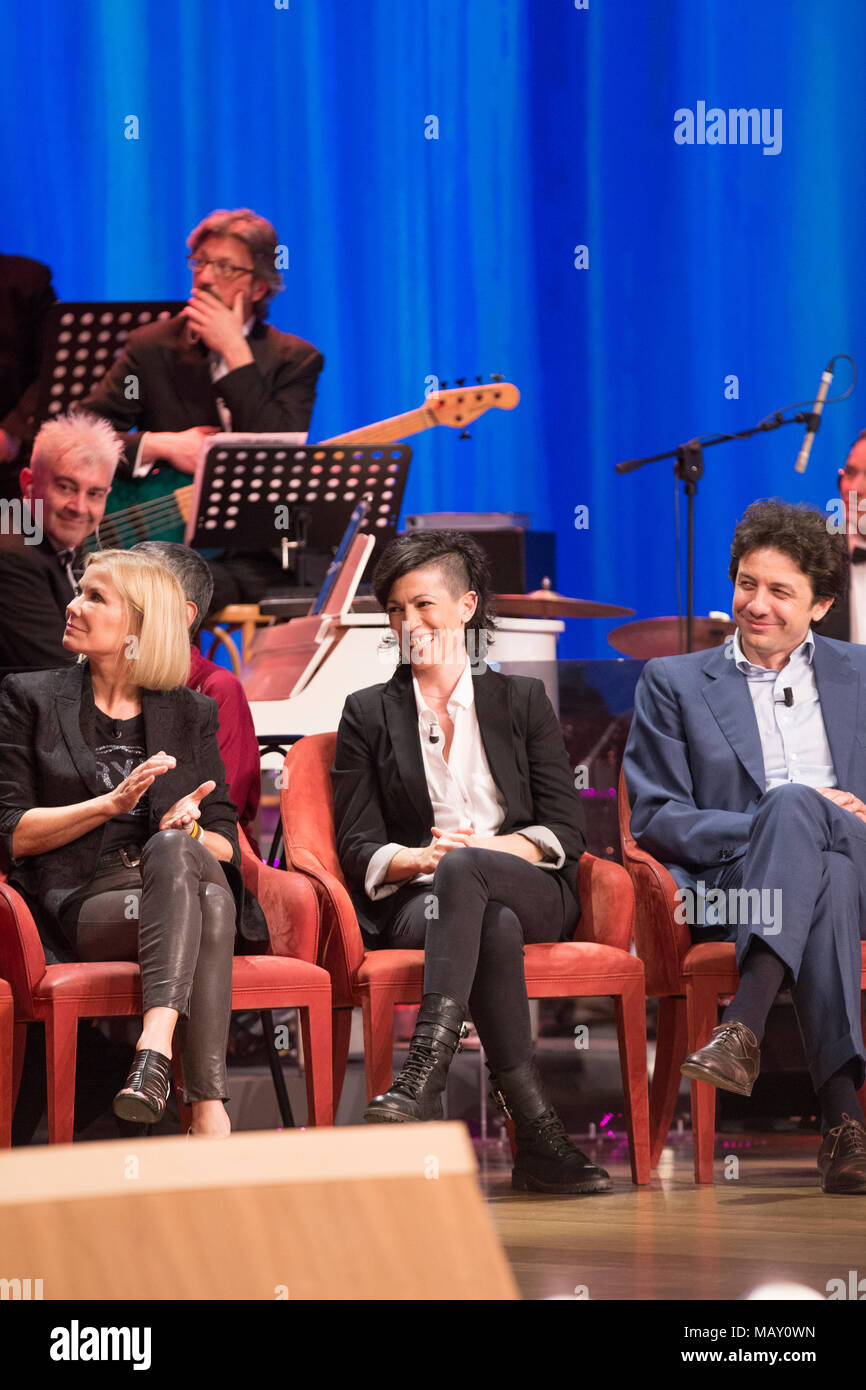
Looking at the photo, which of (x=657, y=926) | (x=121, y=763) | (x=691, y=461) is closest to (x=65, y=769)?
(x=121, y=763)

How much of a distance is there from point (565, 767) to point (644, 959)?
41 cm

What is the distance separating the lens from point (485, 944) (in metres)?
2.94

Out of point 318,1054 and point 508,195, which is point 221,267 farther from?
point 318,1054

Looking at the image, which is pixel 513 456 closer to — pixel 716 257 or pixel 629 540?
pixel 629 540

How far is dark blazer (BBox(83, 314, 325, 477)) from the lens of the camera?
15.6 ft

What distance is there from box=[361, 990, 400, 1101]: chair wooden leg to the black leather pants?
11.0 inches

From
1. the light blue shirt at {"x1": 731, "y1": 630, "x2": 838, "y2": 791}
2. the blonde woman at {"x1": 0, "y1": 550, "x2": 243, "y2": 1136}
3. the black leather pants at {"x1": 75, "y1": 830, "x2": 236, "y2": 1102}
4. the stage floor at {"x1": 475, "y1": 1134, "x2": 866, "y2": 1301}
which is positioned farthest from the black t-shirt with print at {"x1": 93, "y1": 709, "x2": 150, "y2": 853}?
the light blue shirt at {"x1": 731, "y1": 630, "x2": 838, "y2": 791}

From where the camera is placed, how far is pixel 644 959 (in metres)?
3.27

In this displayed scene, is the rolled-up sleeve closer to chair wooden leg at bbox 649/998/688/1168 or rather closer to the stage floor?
chair wooden leg at bbox 649/998/688/1168

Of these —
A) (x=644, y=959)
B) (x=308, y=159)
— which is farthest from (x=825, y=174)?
(x=644, y=959)

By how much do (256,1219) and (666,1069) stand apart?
2.45 meters

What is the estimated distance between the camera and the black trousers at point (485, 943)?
113 inches

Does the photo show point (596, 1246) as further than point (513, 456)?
No
